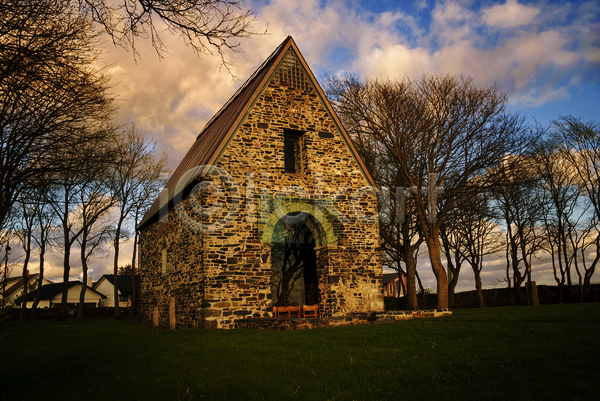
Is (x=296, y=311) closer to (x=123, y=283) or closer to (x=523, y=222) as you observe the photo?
(x=523, y=222)

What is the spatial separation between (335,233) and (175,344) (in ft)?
27.9

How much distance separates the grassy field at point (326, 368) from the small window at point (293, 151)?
9091 millimetres

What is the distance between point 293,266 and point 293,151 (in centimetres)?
550

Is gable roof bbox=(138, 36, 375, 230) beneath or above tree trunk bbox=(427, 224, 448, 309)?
above

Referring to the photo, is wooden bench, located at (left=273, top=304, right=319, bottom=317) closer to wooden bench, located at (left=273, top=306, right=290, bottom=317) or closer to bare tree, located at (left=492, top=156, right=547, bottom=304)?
wooden bench, located at (left=273, top=306, right=290, bottom=317)

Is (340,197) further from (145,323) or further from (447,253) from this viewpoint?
(447,253)

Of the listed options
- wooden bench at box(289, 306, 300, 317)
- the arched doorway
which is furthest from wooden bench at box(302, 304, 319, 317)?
the arched doorway

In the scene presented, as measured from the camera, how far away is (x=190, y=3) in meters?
5.70

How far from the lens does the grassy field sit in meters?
5.25

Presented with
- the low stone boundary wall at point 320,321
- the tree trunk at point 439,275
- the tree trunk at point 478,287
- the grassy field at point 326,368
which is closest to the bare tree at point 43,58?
the grassy field at point 326,368

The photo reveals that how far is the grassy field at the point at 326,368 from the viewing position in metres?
5.25

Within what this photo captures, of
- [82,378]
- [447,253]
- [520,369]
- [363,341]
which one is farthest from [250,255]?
[447,253]

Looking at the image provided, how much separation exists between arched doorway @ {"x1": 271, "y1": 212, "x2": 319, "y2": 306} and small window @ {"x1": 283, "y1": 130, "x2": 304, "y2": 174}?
9.14 ft

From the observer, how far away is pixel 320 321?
13719 millimetres
